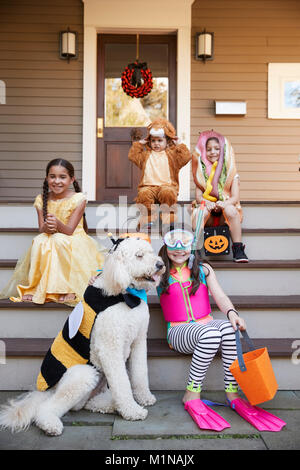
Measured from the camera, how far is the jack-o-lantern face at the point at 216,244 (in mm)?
3133

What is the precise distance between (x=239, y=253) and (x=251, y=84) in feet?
10.5

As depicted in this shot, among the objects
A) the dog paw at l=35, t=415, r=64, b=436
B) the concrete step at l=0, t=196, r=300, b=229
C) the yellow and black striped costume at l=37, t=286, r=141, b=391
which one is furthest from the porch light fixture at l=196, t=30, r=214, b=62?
the dog paw at l=35, t=415, r=64, b=436

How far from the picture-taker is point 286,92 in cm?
544

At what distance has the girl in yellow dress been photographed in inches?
107

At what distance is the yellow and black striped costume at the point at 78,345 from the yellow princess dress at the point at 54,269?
566 millimetres

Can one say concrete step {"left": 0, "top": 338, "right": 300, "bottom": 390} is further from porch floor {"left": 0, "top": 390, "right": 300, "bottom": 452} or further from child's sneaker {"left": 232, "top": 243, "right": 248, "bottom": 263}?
child's sneaker {"left": 232, "top": 243, "right": 248, "bottom": 263}

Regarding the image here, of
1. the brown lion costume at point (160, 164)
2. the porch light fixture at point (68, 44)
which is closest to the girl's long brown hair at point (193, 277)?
the brown lion costume at point (160, 164)

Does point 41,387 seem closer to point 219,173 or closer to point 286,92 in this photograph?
point 219,173

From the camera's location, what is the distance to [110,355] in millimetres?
2010

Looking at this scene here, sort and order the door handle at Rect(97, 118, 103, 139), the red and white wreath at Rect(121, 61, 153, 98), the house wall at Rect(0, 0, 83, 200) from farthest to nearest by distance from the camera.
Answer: the door handle at Rect(97, 118, 103, 139)
the house wall at Rect(0, 0, 83, 200)
the red and white wreath at Rect(121, 61, 153, 98)

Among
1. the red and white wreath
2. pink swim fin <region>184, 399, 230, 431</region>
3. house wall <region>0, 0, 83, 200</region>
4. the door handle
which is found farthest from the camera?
the door handle

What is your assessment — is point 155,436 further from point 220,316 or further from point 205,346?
point 220,316

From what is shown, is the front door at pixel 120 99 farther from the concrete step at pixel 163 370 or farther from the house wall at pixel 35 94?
the concrete step at pixel 163 370

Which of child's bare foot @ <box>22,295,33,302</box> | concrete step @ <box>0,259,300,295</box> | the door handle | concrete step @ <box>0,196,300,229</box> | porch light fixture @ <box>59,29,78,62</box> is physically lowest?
child's bare foot @ <box>22,295,33,302</box>
